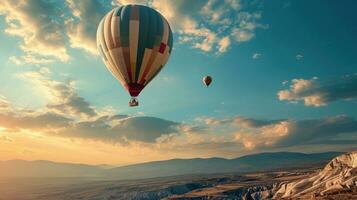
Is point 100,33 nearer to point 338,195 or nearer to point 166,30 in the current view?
point 166,30

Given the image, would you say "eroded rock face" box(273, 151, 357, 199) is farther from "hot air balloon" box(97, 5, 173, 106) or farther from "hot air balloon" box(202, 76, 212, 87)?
"hot air balloon" box(97, 5, 173, 106)

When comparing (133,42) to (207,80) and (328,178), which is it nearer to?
(207,80)

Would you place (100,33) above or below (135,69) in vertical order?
above

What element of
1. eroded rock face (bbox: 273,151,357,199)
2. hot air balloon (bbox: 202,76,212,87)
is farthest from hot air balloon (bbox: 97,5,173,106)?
eroded rock face (bbox: 273,151,357,199)

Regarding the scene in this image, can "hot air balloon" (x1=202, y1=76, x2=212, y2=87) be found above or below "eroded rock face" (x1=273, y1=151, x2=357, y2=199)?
above

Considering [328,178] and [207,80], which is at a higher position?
[207,80]

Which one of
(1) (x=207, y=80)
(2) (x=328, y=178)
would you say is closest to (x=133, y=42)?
(1) (x=207, y=80)

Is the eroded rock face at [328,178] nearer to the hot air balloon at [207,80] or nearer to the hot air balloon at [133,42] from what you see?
the hot air balloon at [207,80]

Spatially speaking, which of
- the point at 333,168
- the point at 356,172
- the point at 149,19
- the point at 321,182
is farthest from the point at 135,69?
the point at 333,168
